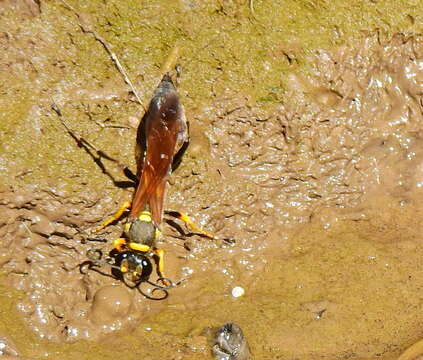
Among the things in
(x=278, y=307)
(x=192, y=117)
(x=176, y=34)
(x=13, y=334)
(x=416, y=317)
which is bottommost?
(x=13, y=334)

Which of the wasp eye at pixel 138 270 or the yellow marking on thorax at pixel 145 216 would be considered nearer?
the wasp eye at pixel 138 270

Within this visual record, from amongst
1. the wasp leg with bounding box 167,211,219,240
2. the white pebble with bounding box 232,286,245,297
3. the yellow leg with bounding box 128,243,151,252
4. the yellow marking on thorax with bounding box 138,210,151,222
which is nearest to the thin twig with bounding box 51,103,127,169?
the yellow marking on thorax with bounding box 138,210,151,222

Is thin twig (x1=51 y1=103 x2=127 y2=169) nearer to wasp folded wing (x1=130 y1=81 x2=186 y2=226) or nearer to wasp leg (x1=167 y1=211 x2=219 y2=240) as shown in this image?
wasp folded wing (x1=130 y1=81 x2=186 y2=226)

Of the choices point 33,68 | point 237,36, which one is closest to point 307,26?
point 237,36

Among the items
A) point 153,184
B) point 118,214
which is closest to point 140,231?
point 118,214

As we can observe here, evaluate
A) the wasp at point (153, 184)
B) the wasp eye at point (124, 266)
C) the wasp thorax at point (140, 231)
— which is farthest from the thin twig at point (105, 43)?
the wasp eye at point (124, 266)

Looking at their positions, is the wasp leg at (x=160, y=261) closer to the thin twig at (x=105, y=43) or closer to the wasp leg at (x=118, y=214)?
the wasp leg at (x=118, y=214)

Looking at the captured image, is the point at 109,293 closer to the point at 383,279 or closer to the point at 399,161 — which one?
the point at 383,279
